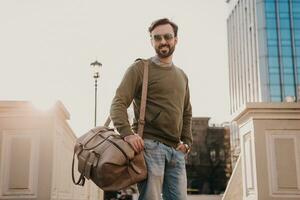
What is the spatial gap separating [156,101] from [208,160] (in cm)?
6264

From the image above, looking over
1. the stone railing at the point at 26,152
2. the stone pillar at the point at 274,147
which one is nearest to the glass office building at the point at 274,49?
the stone pillar at the point at 274,147

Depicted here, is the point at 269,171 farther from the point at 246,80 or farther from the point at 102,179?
the point at 246,80

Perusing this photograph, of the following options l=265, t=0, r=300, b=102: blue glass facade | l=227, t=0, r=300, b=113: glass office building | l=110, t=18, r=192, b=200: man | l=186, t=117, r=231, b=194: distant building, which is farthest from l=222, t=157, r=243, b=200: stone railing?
l=265, t=0, r=300, b=102: blue glass facade

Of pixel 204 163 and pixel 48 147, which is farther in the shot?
pixel 204 163

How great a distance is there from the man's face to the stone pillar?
365 centimetres

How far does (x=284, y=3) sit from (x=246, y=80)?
13.7 meters

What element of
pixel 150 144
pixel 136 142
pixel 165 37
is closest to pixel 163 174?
pixel 150 144

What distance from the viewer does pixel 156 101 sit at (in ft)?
10.4

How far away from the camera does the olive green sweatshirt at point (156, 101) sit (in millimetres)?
3084

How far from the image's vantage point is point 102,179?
2838mm

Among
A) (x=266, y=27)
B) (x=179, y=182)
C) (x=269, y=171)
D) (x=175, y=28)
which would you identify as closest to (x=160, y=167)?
(x=179, y=182)

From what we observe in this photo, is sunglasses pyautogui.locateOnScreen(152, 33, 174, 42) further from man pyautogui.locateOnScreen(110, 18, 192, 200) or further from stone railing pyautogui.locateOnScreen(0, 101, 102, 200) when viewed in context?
stone railing pyautogui.locateOnScreen(0, 101, 102, 200)

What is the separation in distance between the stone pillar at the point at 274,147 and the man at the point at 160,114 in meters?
3.60

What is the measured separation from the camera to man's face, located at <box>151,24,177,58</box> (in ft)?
10.6
